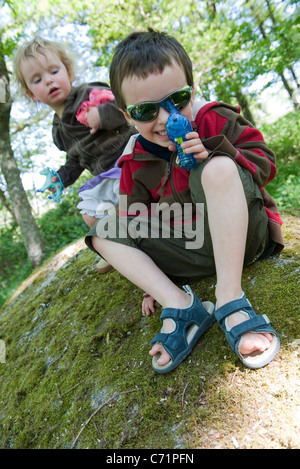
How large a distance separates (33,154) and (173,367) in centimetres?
1040

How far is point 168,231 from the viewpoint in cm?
189

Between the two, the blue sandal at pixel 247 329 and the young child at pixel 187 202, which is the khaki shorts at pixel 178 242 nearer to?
the young child at pixel 187 202

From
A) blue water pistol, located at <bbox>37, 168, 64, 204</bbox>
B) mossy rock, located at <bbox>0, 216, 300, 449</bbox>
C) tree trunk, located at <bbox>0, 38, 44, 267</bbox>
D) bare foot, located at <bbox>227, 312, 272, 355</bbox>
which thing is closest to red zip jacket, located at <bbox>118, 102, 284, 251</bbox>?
mossy rock, located at <bbox>0, 216, 300, 449</bbox>

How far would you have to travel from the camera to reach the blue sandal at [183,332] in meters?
1.45

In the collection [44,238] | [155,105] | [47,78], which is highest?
[47,78]

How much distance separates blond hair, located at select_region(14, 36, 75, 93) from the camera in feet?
8.36

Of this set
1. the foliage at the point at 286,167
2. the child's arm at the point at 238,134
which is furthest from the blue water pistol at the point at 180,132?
the foliage at the point at 286,167

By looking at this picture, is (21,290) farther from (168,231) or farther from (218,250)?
(218,250)

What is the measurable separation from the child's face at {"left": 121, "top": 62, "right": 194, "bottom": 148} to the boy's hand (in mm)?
174

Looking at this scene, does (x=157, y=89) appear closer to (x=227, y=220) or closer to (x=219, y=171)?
(x=219, y=171)

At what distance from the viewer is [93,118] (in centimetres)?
255

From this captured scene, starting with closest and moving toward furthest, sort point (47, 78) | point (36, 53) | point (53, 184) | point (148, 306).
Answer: point (148, 306) < point (36, 53) < point (47, 78) < point (53, 184)

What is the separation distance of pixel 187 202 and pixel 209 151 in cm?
39

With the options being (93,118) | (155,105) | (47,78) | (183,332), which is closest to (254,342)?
(183,332)
